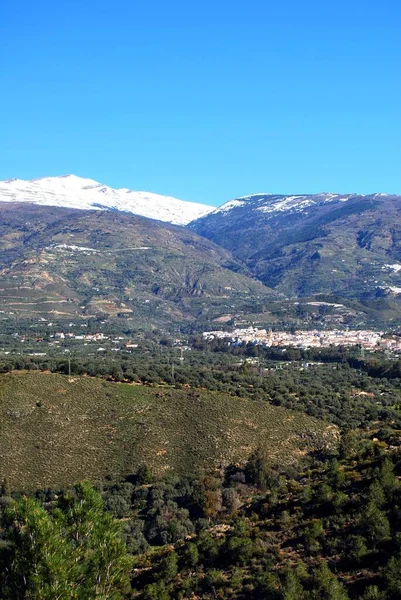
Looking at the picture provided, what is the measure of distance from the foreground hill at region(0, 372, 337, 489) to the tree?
2152cm

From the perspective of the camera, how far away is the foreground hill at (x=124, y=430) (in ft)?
144

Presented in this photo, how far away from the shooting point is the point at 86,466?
43.9 metres

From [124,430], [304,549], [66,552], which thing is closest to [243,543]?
[304,549]

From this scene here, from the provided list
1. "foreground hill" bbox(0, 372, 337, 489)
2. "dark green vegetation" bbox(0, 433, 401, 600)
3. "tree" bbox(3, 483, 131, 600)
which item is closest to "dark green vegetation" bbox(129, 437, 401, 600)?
"dark green vegetation" bbox(0, 433, 401, 600)

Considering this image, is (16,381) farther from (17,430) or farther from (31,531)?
(31,531)

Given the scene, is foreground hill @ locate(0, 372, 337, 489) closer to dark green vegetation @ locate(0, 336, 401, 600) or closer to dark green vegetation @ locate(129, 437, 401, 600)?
dark green vegetation @ locate(0, 336, 401, 600)

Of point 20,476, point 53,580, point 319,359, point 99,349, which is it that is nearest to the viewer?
point 53,580

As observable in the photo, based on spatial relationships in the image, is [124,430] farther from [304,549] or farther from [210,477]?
[304,549]

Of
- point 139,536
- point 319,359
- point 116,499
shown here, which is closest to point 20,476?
point 116,499

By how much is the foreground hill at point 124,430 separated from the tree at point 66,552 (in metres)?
21.5

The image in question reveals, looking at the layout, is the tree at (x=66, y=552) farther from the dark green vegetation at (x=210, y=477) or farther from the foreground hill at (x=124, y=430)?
the foreground hill at (x=124, y=430)

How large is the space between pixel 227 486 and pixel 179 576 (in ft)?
54.2

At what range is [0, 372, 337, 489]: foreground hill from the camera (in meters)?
43.9

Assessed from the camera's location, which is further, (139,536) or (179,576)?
(139,536)
